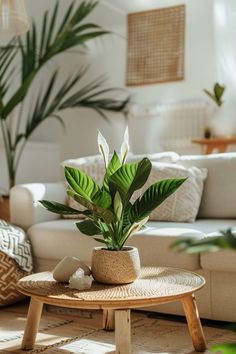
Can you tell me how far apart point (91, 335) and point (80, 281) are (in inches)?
20.4

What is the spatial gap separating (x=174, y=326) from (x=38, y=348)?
0.59 m

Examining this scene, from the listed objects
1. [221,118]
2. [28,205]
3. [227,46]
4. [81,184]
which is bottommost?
[28,205]

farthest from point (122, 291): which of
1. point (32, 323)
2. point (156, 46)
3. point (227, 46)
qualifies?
point (156, 46)

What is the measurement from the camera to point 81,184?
5.16 ft

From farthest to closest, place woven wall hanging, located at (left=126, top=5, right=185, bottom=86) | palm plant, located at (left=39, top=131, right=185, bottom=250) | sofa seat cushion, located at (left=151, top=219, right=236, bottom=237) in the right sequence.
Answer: woven wall hanging, located at (left=126, top=5, right=185, bottom=86) → sofa seat cushion, located at (left=151, top=219, right=236, bottom=237) → palm plant, located at (left=39, top=131, right=185, bottom=250)

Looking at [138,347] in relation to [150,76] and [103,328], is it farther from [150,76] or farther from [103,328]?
[150,76]

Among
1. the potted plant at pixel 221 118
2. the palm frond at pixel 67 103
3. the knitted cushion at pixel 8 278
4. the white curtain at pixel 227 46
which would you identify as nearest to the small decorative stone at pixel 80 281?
the knitted cushion at pixel 8 278

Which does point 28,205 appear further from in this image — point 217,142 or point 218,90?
point 218,90

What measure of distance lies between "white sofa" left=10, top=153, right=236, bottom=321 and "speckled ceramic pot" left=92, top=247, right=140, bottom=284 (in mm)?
459

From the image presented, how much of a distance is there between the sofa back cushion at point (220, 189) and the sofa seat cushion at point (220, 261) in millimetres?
657

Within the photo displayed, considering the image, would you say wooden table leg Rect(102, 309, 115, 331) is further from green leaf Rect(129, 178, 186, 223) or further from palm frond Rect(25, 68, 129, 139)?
palm frond Rect(25, 68, 129, 139)

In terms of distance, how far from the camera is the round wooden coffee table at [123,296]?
144cm

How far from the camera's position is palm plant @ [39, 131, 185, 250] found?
1.54 meters

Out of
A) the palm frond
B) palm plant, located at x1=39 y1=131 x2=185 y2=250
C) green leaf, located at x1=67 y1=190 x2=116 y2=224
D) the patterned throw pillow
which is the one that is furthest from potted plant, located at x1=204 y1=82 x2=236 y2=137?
green leaf, located at x1=67 y1=190 x2=116 y2=224
